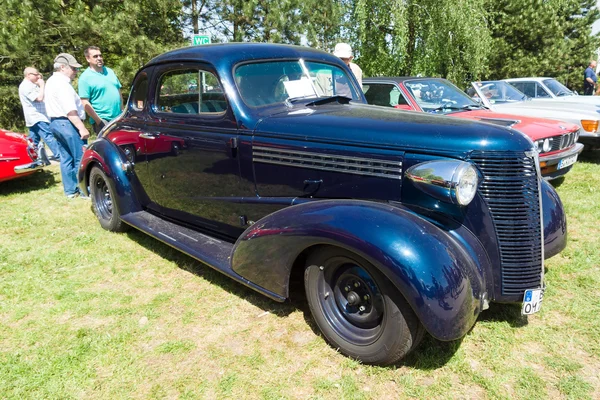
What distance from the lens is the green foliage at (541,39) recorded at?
19.3 meters

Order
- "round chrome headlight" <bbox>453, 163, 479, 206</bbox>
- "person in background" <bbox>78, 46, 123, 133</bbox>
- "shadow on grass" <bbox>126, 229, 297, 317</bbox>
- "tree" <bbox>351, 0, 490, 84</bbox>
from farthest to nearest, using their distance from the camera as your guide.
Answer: "tree" <bbox>351, 0, 490, 84</bbox> < "person in background" <bbox>78, 46, 123, 133</bbox> < "shadow on grass" <bbox>126, 229, 297, 317</bbox> < "round chrome headlight" <bbox>453, 163, 479, 206</bbox>

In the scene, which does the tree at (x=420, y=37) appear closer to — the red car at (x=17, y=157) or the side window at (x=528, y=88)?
the side window at (x=528, y=88)

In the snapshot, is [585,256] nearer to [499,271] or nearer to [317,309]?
[499,271]

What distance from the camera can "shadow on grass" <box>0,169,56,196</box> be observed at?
6.84m

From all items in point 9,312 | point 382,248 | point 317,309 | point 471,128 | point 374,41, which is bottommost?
point 9,312

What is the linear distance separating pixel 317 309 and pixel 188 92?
222 centimetres

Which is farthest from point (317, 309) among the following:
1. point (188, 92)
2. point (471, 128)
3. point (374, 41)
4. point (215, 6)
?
point (215, 6)

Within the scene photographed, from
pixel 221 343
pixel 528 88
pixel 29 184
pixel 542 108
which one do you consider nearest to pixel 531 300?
pixel 221 343

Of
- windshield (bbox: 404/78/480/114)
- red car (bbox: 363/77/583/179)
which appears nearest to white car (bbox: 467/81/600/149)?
windshield (bbox: 404/78/480/114)

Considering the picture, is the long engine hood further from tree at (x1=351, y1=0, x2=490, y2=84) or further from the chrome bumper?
tree at (x1=351, y1=0, x2=490, y2=84)

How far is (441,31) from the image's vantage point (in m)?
11.9

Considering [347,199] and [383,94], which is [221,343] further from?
[383,94]

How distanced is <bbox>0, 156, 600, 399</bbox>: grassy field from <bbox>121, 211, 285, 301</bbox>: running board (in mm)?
337

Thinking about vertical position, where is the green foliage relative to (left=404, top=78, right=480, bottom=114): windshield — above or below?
above
